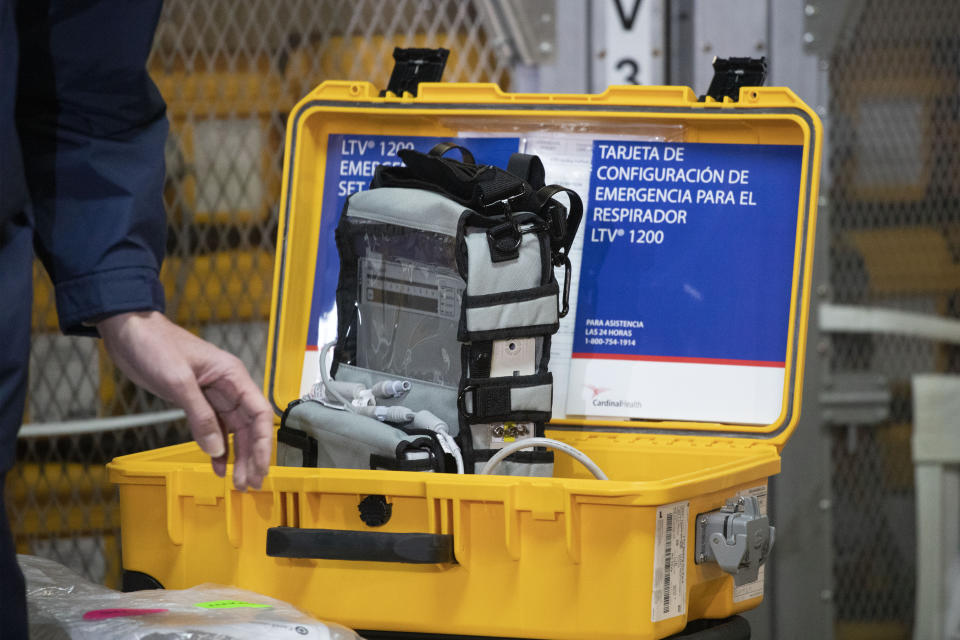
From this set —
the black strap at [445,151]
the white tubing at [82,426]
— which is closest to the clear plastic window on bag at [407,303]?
the black strap at [445,151]

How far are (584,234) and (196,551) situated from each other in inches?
29.2

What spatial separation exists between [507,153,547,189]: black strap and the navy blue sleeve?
0.71m

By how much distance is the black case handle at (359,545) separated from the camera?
1.21 m

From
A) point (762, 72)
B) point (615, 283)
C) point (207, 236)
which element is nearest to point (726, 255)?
point (615, 283)

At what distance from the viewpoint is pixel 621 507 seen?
1165mm

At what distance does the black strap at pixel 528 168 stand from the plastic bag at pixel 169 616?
68cm

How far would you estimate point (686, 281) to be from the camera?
1.64 m

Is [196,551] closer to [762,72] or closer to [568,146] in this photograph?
[568,146]

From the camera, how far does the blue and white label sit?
1717 mm

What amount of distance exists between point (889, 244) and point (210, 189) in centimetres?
147

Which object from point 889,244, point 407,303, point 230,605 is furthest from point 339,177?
point 889,244

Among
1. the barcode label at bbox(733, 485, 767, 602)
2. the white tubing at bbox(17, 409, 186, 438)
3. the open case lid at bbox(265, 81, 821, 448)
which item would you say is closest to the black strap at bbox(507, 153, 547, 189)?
the open case lid at bbox(265, 81, 821, 448)

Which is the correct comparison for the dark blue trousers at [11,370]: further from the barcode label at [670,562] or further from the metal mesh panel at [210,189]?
the metal mesh panel at [210,189]

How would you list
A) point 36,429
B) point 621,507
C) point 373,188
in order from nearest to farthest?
point 621,507, point 373,188, point 36,429
